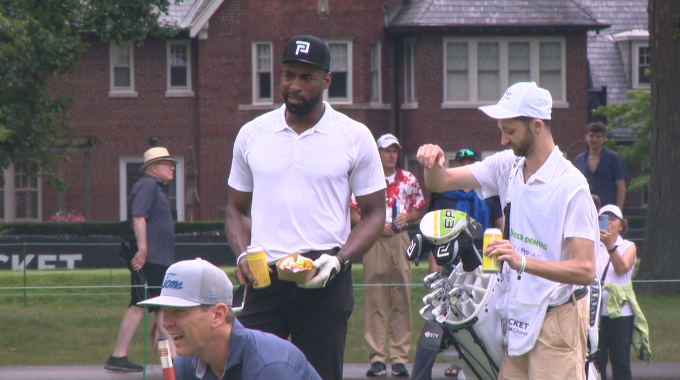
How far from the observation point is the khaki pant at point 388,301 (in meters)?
8.80

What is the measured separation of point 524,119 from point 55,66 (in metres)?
16.4

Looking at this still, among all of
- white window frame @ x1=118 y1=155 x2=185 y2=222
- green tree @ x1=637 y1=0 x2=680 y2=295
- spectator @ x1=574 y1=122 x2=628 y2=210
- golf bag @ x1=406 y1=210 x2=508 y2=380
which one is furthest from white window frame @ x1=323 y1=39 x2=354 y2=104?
golf bag @ x1=406 y1=210 x2=508 y2=380

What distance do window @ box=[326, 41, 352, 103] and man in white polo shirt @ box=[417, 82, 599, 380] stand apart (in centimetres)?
2405

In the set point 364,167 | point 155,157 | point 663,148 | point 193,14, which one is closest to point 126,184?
point 193,14

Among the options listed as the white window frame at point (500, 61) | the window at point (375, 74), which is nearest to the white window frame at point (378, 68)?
the window at point (375, 74)

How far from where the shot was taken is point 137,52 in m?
29.3

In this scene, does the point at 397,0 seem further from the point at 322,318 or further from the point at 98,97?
the point at 322,318

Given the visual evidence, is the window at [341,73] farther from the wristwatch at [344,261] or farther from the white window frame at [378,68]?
the wristwatch at [344,261]

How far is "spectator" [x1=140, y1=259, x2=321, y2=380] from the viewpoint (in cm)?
333

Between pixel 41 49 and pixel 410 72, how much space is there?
13.1 metres

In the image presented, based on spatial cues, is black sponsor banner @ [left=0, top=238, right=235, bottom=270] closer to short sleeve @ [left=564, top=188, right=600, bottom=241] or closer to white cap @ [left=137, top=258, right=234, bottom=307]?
short sleeve @ [left=564, top=188, right=600, bottom=241]

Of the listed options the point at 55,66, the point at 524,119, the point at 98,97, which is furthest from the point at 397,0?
the point at 524,119

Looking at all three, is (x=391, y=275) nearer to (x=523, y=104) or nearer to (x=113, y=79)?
(x=523, y=104)

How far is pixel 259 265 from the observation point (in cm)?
434
